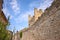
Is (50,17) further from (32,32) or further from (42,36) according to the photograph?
(32,32)

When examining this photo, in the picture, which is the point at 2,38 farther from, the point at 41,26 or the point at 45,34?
the point at 41,26

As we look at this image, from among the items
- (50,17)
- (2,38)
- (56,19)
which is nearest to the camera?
(2,38)

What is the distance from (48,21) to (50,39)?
104 cm

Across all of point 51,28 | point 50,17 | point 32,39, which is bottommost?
point 32,39

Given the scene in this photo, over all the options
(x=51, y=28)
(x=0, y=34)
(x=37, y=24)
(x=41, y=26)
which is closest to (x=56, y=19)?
(x=51, y=28)

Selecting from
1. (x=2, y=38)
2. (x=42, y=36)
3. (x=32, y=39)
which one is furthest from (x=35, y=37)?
(x=2, y=38)

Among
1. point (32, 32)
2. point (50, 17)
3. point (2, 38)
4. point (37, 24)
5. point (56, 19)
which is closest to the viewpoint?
point (2, 38)

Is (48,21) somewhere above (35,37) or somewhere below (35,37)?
above

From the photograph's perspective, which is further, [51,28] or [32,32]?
[32,32]

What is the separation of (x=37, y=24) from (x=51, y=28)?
76.6 inches

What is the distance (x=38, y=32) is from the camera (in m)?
9.35

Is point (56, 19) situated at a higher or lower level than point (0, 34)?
higher

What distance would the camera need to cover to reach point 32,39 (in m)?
10.3

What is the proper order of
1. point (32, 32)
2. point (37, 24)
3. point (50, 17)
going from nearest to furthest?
point (50, 17) → point (37, 24) → point (32, 32)
